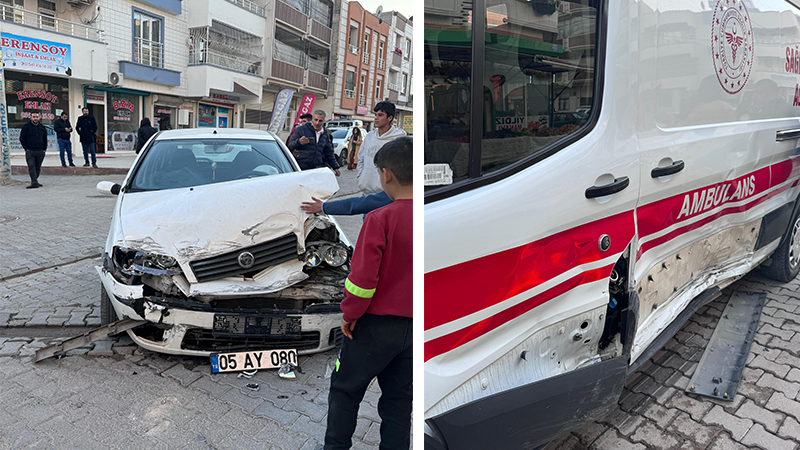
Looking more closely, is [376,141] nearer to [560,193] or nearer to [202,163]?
[560,193]

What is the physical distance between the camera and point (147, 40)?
205 cm

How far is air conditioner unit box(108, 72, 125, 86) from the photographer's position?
7.02 feet

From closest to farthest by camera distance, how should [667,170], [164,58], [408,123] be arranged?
1. [408,123]
2. [667,170]
3. [164,58]

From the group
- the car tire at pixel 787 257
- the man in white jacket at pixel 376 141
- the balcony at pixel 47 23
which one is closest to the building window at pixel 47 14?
the balcony at pixel 47 23

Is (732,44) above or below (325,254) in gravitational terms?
above

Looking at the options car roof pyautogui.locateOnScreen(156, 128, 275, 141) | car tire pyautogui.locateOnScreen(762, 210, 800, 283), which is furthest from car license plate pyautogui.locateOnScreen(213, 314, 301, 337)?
car tire pyautogui.locateOnScreen(762, 210, 800, 283)

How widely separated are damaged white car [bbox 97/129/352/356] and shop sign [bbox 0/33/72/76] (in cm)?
58

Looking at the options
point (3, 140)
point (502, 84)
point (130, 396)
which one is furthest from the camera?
point (3, 140)

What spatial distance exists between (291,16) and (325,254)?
1.53m

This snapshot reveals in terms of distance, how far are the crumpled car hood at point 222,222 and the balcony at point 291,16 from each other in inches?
40.3

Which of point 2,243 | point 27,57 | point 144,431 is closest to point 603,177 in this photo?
point 144,431

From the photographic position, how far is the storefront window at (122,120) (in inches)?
91.8

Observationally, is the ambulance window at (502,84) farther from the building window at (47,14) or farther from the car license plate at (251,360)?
the building window at (47,14)

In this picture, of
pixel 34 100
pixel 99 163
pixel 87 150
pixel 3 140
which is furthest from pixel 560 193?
pixel 3 140
